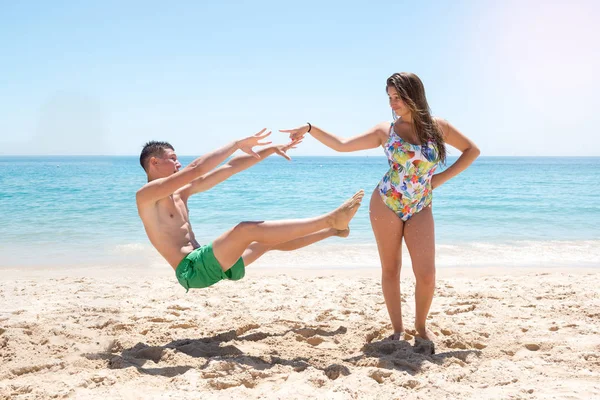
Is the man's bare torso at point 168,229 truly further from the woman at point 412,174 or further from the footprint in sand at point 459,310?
the footprint in sand at point 459,310

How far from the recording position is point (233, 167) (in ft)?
14.2

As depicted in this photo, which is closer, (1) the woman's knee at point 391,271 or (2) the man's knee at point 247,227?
(2) the man's knee at point 247,227

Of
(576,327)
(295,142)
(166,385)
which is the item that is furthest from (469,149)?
(166,385)

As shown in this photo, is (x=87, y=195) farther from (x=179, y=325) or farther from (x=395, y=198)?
(x=395, y=198)

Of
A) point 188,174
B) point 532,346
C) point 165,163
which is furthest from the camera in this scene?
point 165,163

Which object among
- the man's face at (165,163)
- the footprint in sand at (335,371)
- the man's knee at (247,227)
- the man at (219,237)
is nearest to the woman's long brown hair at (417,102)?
the man at (219,237)

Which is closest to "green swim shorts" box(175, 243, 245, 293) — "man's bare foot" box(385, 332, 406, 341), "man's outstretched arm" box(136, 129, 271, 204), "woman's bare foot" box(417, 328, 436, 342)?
"man's outstretched arm" box(136, 129, 271, 204)

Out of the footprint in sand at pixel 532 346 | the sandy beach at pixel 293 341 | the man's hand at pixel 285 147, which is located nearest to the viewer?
the sandy beach at pixel 293 341

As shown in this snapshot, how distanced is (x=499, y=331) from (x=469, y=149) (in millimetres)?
1618

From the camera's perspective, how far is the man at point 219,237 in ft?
12.2

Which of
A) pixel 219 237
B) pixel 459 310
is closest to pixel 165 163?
pixel 219 237

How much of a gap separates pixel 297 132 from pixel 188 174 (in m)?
1.06

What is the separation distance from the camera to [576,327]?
170 inches

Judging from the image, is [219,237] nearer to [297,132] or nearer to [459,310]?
[297,132]
